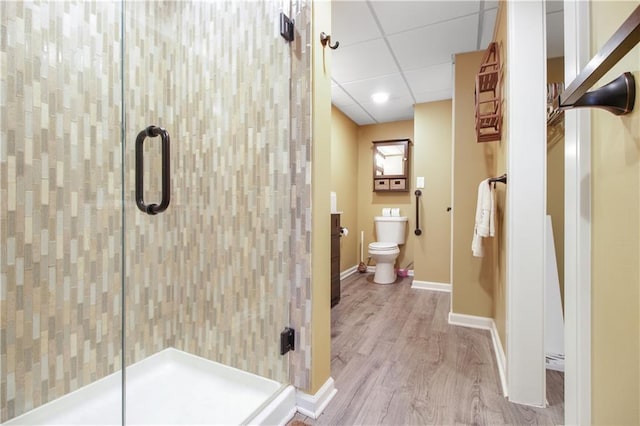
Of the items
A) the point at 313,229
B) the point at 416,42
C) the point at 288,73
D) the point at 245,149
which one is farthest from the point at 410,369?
the point at 416,42

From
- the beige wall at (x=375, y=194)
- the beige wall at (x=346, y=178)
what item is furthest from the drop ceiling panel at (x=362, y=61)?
the beige wall at (x=375, y=194)

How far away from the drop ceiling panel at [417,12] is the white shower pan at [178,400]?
7.54 feet

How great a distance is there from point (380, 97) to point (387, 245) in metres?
1.76

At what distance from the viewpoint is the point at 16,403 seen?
1.21 meters

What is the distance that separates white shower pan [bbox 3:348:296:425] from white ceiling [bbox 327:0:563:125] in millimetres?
1723

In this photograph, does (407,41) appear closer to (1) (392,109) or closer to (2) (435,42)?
(2) (435,42)

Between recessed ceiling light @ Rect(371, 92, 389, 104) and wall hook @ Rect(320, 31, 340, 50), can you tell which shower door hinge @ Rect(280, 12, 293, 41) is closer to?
wall hook @ Rect(320, 31, 340, 50)

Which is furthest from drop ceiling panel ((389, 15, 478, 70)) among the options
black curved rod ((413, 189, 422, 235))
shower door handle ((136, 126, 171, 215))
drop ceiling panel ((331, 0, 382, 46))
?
shower door handle ((136, 126, 171, 215))

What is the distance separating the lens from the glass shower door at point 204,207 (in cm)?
145

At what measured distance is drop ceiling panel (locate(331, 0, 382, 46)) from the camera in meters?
1.96

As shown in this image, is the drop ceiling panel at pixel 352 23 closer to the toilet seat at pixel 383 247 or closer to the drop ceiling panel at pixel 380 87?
the drop ceiling panel at pixel 380 87

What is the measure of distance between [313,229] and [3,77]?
4.52 feet

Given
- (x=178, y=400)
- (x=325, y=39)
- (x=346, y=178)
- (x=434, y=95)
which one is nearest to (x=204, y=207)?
(x=178, y=400)

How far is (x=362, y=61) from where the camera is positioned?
8.69 feet
